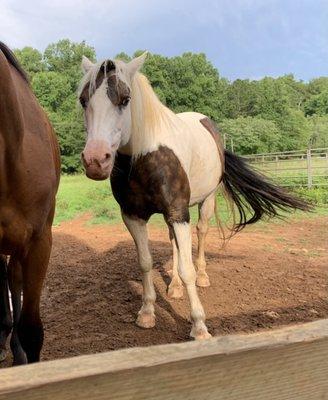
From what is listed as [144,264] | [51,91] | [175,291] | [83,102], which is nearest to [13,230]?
[83,102]

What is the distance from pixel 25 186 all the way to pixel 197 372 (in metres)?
1.40

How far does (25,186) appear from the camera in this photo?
1906 millimetres

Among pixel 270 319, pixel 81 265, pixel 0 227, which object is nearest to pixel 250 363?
pixel 0 227

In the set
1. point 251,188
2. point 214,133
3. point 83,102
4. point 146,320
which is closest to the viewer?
point 83,102

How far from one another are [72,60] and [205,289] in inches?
1720

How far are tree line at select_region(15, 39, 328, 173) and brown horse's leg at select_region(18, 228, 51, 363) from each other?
27.1 m

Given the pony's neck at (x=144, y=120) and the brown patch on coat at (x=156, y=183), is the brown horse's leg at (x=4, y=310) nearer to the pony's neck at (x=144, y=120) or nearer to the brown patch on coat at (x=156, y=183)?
the brown patch on coat at (x=156, y=183)

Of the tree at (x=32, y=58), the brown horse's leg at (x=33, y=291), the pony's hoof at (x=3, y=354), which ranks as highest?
the tree at (x=32, y=58)

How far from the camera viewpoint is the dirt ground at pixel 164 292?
129 inches

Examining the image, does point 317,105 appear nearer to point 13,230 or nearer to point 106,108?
point 106,108

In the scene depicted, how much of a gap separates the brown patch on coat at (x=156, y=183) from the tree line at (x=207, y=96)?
86.0 feet

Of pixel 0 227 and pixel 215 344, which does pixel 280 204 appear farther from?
pixel 215 344

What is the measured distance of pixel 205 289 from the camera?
423cm

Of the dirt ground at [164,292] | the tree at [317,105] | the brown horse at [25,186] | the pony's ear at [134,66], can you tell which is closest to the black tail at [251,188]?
the dirt ground at [164,292]
